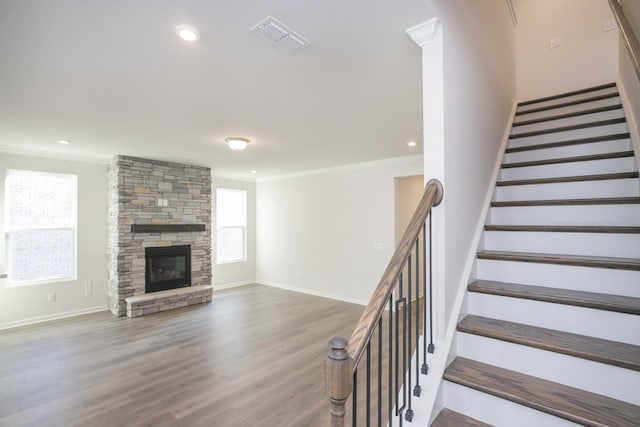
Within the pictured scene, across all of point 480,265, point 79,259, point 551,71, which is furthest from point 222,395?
point 551,71

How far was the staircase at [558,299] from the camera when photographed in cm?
124

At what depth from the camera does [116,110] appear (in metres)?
2.97

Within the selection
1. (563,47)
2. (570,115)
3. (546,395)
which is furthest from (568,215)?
(563,47)

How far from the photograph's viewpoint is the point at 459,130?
180 cm

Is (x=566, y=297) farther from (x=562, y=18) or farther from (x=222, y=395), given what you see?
(x=562, y=18)

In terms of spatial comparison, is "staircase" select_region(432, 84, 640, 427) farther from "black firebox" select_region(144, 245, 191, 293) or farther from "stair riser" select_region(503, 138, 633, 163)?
"black firebox" select_region(144, 245, 191, 293)

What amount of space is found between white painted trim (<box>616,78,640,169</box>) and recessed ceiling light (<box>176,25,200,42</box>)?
111 inches

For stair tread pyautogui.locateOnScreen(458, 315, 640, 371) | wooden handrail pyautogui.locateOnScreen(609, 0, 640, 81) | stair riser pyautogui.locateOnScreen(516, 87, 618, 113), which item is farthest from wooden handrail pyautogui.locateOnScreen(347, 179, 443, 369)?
stair riser pyautogui.locateOnScreen(516, 87, 618, 113)

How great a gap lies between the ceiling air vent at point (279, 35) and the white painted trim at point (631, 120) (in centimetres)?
222

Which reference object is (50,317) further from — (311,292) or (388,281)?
(388,281)

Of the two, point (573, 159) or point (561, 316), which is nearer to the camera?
point (561, 316)

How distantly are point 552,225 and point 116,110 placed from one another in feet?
12.4

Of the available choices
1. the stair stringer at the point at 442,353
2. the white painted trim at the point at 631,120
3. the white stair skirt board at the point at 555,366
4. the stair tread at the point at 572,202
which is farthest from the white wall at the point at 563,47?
the white stair skirt board at the point at 555,366

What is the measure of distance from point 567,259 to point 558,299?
0.99 ft
